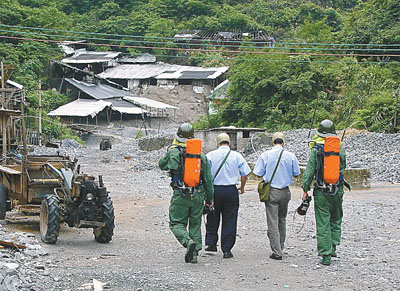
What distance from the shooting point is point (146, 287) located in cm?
774

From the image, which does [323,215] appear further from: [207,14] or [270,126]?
[207,14]

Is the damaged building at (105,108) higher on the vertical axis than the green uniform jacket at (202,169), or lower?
lower

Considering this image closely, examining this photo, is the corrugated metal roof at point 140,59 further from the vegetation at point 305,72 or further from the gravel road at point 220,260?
the gravel road at point 220,260

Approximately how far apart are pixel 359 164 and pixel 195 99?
38580 mm

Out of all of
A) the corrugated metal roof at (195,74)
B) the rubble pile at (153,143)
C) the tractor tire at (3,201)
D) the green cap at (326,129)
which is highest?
the green cap at (326,129)

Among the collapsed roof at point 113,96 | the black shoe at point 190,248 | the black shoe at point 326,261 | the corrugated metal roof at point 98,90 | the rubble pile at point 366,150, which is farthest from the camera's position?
the corrugated metal roof at point 98,90

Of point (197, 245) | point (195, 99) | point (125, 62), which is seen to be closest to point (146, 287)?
point (197, 245)

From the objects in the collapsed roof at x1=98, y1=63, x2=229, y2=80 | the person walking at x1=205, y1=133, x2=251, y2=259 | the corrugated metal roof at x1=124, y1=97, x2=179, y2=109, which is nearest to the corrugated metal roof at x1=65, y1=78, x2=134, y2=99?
the corrugated metal roof at x1=124, y1=97, x2=179, y2=109

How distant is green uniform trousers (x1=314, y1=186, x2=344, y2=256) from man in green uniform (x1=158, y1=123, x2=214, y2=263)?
5.21 feet

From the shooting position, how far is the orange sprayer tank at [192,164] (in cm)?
925


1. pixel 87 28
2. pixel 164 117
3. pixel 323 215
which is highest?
pixel 87 28

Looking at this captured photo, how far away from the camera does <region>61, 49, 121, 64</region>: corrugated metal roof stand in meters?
67.8

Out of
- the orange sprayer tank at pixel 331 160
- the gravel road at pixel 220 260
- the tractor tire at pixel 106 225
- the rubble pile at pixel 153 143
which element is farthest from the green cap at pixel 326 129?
the rubble pile at pixel 153 143

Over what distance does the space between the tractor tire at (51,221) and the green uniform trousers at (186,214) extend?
8.02ft
